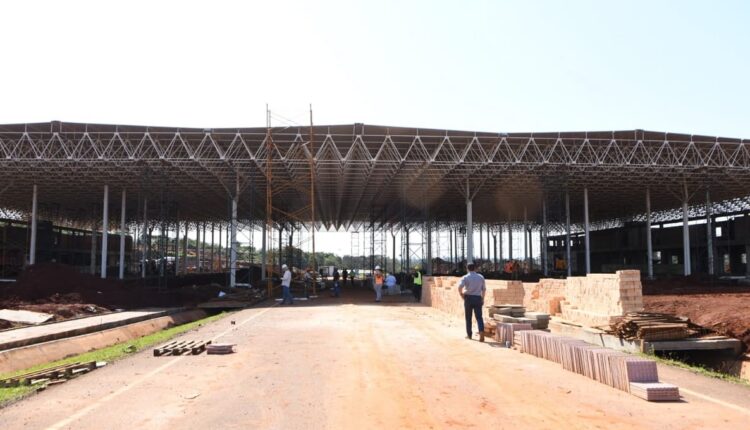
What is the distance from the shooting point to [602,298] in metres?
14.3

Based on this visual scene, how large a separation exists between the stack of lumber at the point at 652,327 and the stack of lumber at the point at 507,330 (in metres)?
1.98

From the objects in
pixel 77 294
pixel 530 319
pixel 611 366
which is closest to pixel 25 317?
pixel 77 294

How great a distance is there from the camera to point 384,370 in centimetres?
1003

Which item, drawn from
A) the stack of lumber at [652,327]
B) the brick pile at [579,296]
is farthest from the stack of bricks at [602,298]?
the stack of lumber at [652,327]

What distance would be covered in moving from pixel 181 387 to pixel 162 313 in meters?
17.4

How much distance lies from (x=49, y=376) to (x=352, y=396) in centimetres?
562

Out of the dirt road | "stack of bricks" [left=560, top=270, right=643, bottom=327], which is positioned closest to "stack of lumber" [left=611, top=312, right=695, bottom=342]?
"stack of bricks" [left=560, top=270, right=643, bottom=327]

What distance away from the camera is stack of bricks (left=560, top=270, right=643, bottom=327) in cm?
1335

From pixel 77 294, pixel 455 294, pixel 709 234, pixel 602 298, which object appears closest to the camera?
pixel 602 298

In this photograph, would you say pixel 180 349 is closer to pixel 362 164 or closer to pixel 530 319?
pixel 530 319

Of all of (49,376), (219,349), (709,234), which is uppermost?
(709,234)

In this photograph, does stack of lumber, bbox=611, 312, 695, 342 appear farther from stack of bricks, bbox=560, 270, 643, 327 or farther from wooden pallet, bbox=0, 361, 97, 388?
wooden pallet, bbox=0, 361, 97, 388

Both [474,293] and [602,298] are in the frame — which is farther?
[602,298]

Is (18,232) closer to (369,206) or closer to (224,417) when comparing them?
(369,206)
